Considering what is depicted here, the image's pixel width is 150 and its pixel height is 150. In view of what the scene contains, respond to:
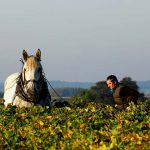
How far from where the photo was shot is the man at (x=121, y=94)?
16906 millimetres

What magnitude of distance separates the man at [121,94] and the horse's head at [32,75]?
3.01 metres

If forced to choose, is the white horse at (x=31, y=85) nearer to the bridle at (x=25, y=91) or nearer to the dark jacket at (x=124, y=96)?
the bridle at (x=25, y=91)

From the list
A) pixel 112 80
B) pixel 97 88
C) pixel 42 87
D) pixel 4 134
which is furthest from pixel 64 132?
pixel 97 88

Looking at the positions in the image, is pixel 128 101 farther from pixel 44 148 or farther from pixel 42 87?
pixel 44 148

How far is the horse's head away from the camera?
63.5ft

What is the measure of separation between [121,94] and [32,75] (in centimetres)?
341

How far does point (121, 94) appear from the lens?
17031 mm

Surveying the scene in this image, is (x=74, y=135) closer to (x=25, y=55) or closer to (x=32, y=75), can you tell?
(x=32, y=75)

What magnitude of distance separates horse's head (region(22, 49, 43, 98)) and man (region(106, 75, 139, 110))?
9.88 feet

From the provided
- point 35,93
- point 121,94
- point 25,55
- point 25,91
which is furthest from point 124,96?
point 25,55

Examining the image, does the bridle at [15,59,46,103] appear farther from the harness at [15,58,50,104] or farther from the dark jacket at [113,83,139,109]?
the dark jacket at [113,83,139,109]

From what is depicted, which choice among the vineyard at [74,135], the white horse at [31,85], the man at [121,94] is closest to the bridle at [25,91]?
the white horse at [31,85]

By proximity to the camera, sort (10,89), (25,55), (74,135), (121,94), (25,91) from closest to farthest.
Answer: (74,135)
(121,94)
(25,91)
(25,55)
(10,89)


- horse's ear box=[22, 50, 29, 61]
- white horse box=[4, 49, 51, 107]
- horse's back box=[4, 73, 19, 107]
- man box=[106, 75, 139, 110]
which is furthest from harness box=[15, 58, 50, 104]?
man box=[106, 75, 139, 110]
